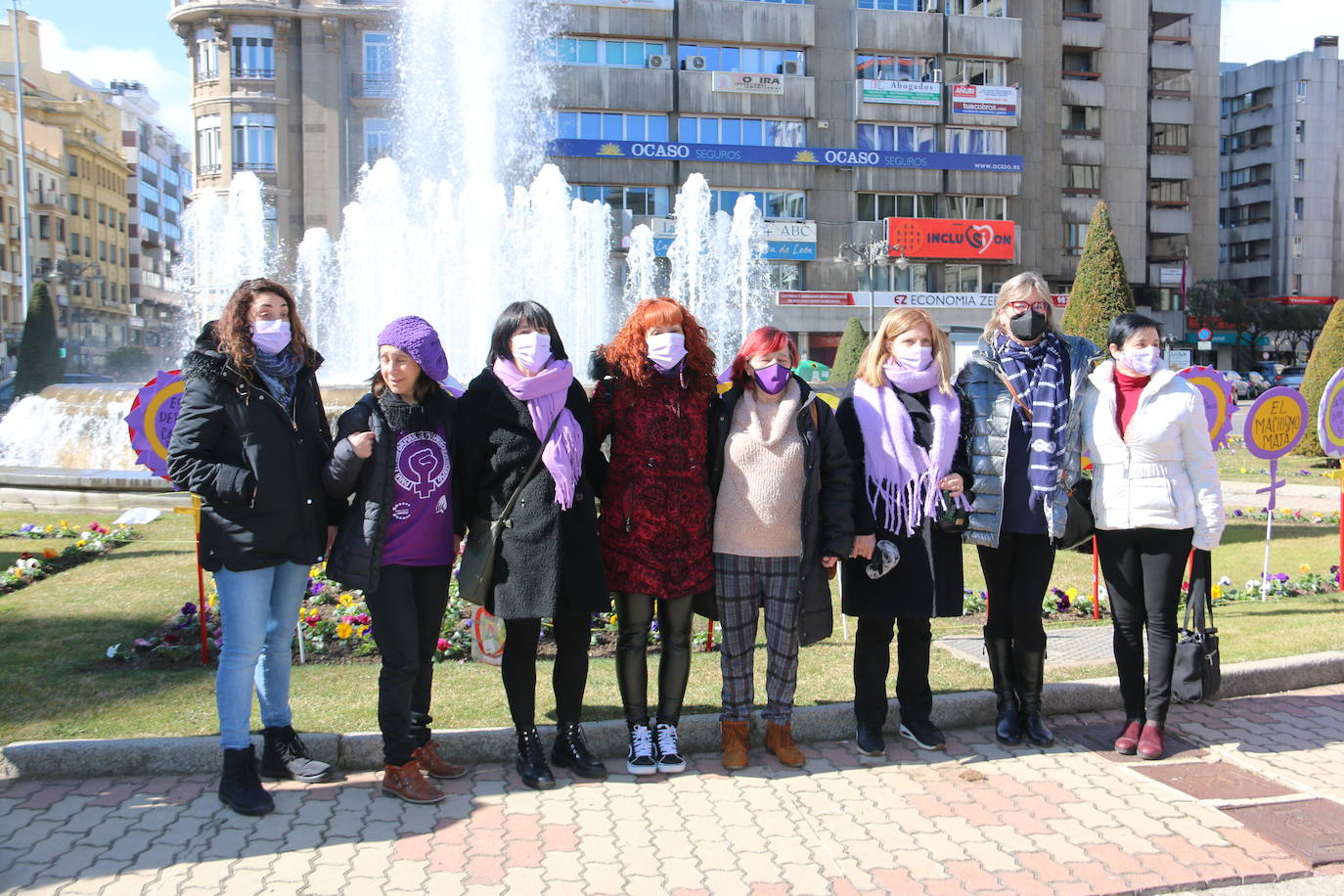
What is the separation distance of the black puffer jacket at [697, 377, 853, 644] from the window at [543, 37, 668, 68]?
45.3m

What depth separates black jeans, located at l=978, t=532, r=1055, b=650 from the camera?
16.5 ft

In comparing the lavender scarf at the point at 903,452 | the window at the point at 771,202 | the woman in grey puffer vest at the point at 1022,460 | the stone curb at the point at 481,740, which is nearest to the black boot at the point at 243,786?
the stone curb at the point at 481,740

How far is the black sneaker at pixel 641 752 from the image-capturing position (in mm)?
4648

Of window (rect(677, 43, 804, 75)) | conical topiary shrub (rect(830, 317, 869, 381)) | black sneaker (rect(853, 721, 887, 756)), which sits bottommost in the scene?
black sneaker (rect(853, 721, 887, 756))

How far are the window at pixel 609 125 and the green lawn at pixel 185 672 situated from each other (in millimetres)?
40834

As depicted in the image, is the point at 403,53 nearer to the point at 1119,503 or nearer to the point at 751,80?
the point at 751,80

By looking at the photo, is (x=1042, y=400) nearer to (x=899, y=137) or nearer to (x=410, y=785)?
(x=410, y=785)

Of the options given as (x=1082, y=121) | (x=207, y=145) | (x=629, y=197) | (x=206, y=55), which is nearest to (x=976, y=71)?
(x=1082, y=121)

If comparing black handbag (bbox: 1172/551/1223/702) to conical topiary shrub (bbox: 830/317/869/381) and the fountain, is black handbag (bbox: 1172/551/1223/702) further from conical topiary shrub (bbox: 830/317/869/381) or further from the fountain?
conical topiary shrub (bbox: 830/317/869/381)

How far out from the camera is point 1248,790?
452 cm

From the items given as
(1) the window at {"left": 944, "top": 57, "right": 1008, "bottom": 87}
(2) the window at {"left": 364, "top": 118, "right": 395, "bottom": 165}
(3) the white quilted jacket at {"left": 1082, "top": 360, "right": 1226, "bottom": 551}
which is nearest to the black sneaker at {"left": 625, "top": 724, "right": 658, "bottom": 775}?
(3) the white quilted jacket at {"left": 1082, "top": 360, "right": 1226, "bottom": 551}

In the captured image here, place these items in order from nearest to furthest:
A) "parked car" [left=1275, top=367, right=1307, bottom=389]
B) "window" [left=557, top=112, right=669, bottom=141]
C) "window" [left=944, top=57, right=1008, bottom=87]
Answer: "window" [left=557, top=112, right=669, bottom=141]
"parked car" [left=1275, top=367, right=1307, bottom=389]
"window" [left=944, top=57, right=1008, bottom=87]

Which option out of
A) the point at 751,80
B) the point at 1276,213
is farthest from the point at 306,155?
the point at 1276,213

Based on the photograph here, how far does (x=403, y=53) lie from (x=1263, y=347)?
56564 mm
